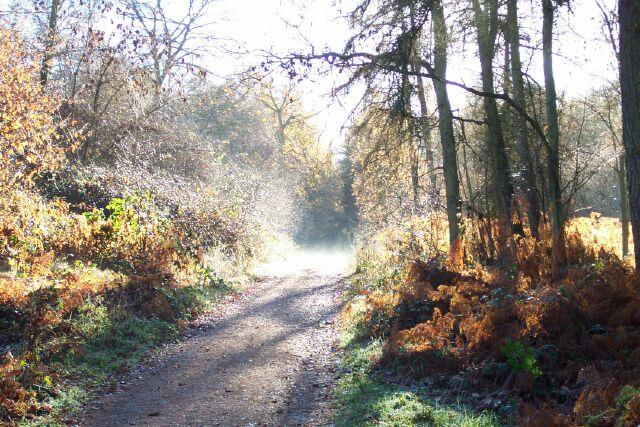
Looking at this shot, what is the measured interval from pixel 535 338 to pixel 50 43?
16.1m

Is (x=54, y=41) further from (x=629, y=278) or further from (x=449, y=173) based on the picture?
(x=629, y=278)

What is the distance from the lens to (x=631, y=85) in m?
6.56

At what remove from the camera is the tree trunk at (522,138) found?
11.6 m

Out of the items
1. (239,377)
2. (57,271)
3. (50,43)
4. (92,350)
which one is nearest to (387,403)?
(239,377)

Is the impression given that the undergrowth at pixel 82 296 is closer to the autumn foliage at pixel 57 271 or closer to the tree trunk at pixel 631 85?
the autumn foliage at pixel 57 271

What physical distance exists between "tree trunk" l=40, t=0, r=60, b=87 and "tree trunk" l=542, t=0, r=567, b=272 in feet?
40.8

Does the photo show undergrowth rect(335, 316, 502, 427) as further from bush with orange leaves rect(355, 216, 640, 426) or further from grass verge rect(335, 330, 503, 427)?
bush with orange leaves rect(355, 216, 640, 426)

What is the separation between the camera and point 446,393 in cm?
667

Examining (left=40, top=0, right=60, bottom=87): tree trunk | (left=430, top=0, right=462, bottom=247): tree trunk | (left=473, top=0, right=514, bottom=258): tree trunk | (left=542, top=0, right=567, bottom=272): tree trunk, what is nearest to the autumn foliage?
(left=40, top=0, right=60, bottom=87): tree trunk

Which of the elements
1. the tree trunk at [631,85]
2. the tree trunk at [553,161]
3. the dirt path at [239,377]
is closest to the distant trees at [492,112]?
the tree trunk at [553,161]

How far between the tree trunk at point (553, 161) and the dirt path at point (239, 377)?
13.8 feet

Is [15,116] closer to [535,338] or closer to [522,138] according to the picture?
[535,338]

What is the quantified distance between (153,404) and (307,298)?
8138mm

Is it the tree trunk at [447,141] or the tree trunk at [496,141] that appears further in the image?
the tree trunk at [447,141]
